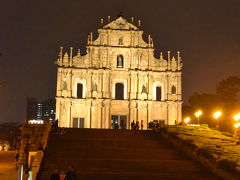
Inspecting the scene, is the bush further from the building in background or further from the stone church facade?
the building in background

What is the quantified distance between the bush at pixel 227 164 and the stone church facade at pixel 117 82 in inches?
1002

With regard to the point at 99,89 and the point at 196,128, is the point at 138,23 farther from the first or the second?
the point at 196,128

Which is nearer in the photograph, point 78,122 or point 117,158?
point 117,158

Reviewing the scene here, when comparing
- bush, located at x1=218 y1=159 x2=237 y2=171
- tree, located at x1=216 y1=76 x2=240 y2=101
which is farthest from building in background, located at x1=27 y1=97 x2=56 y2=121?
bush, located at x1=218 y1=159 x2=237 y2=171

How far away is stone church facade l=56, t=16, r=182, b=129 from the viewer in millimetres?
44594

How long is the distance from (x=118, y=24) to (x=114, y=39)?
2054mm

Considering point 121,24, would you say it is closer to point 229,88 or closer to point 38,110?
point 229,88

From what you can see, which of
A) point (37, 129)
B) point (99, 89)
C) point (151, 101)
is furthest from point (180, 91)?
point (37, 129)

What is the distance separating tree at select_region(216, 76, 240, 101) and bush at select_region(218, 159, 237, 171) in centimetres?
4051

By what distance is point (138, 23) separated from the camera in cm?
4772

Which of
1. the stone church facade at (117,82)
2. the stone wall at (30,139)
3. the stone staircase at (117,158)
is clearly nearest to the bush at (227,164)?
the stone staircase at (117,158)

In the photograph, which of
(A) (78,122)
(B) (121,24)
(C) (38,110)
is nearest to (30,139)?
(A) (78,122)

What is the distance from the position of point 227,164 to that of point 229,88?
138 ft

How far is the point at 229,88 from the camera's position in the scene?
2319 inches
